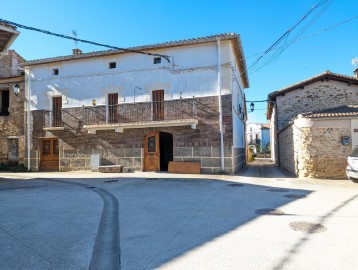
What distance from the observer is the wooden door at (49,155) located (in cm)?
1648

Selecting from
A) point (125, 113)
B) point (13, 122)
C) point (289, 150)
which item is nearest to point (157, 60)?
point (125, 113)

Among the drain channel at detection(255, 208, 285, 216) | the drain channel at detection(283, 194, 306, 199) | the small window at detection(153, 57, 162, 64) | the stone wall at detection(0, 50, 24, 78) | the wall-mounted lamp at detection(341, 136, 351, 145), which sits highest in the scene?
the stone wall at detection(0, 50, 24, 78)

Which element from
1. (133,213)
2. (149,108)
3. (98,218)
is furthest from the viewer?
(149,108)

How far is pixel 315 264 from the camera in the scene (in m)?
3.19

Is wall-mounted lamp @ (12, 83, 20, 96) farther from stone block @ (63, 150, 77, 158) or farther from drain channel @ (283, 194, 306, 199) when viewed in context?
drain channel @ (283, 194, 306, 199)

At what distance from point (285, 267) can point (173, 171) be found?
10.9 m

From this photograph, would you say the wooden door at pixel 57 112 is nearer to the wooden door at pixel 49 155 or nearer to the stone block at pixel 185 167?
the wooden door at pixel 49 155

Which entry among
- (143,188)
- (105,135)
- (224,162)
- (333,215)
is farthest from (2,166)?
(333,215)

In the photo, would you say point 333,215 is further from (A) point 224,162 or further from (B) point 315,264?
(A) point 224,162

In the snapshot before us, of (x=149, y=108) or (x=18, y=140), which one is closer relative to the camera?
(x=149, y=108)

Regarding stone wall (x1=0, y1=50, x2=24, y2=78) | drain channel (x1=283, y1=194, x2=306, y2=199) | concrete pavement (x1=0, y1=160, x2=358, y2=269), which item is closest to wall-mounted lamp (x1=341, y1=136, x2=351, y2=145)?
concrete pavement (x1=0, y1=160, x2=358, y2=269)

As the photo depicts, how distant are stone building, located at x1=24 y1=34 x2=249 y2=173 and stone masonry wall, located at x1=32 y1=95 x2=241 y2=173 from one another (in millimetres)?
52

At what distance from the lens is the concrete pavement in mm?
3342

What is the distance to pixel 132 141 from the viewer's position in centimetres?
1473
